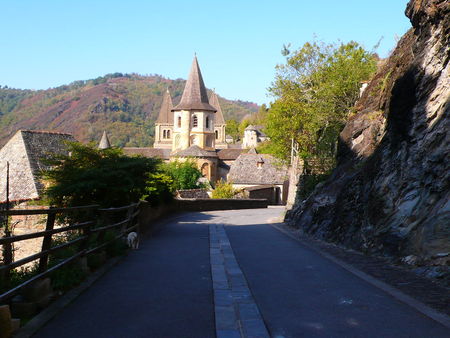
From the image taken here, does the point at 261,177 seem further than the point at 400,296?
Yes

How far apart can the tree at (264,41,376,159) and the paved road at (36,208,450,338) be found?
20.0 metres

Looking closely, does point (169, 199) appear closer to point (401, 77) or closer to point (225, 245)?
point (225, 245)

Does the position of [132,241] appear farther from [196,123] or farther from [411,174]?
[196,123]

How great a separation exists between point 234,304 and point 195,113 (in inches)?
3412

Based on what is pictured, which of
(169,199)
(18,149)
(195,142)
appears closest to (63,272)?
(169,199)

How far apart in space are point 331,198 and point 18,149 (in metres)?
27.5

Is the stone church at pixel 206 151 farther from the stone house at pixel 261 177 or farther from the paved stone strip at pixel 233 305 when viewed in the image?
the paved stone strip at pixel 233 305

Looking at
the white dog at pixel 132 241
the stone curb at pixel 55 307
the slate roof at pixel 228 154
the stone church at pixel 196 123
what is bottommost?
the stone curb at pixel 55 307

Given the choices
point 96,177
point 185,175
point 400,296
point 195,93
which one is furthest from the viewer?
point 195,93

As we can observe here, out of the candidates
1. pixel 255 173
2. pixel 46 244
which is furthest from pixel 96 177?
pixel 255 173

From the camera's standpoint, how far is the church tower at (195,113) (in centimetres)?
9062

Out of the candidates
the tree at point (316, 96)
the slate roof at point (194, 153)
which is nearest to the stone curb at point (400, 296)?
the tree at point (316, 96)

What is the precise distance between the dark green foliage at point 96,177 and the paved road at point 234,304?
4.60 m

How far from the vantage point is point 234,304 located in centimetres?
648
